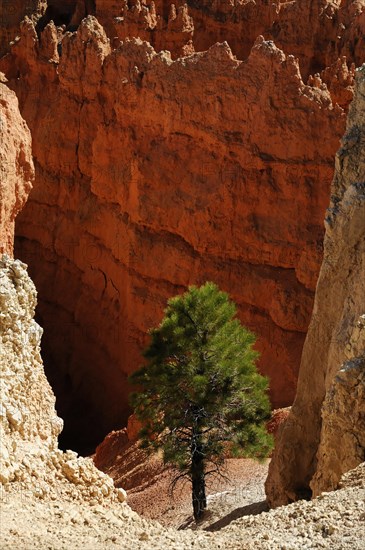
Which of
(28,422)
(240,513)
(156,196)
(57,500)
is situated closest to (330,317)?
(240,513)

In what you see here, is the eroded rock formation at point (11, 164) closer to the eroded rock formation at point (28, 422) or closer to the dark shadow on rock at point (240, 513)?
the eroded rock formation at point (28, 422)

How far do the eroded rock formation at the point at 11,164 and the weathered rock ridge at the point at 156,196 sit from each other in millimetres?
9762

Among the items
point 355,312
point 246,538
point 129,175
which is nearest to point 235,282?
point 129,175

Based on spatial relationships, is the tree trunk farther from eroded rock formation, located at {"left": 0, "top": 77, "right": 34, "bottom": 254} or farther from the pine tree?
eroded rock formation, located at {"left": 0, "top": 77, "right": 34, "bottom": 254}

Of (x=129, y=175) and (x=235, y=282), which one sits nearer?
(x=235, y=282)

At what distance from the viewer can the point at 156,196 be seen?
24.0 meters

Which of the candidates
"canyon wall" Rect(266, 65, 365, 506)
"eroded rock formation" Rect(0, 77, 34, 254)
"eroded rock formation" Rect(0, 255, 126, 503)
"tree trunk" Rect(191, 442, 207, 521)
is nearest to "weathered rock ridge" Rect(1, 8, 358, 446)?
"tree trunk" Rect(191, 442, 207, 521)

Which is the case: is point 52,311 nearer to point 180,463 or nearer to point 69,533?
point 180,463

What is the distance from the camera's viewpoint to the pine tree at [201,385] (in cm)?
1647

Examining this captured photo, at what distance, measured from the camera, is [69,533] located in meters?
8.34

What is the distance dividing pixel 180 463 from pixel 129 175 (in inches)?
394

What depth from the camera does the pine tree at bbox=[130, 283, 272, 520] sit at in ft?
54.0

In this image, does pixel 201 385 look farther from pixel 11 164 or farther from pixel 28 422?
pixel 28 422

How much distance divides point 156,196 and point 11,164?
11.1 m
